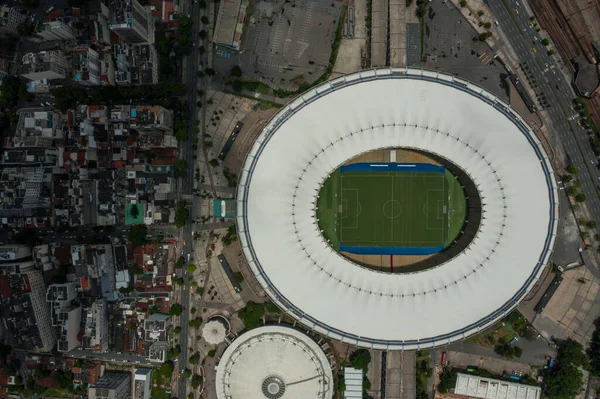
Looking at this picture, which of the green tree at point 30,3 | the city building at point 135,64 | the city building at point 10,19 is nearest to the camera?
the city building at point 135,64

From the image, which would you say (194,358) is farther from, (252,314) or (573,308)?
(573,308)

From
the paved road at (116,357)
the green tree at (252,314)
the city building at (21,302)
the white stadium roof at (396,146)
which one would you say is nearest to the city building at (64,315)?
the city building at (21,302)

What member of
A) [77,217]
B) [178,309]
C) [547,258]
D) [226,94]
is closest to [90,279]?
[77,217]

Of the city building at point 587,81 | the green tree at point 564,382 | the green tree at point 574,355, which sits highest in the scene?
the city building at point 587,81

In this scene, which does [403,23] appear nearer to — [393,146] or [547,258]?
[393,146]

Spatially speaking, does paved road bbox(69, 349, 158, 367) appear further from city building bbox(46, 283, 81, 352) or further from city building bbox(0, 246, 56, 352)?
city building bbox(0, 246, 56, 352)

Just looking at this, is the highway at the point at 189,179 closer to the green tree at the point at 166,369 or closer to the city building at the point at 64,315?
the green tree at the point at 166,369
